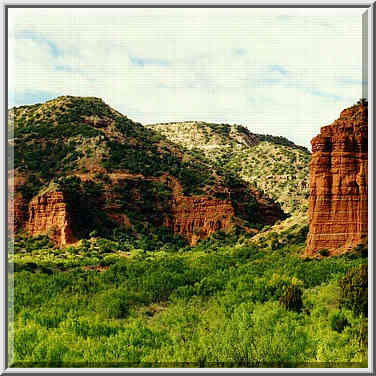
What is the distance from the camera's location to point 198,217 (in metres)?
44.9

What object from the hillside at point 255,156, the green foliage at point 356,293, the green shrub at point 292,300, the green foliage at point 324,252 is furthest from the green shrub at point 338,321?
the hillside at point 255,156

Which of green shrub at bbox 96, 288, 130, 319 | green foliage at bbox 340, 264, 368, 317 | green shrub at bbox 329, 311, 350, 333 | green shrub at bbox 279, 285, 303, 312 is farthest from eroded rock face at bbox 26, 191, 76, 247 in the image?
green shrub at bbox 329, 311, 350, 333

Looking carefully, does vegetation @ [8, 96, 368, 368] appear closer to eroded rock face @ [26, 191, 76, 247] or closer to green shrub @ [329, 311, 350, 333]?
green shrub @ [329, 311, 350, 333]

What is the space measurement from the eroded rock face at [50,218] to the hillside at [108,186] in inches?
3.4

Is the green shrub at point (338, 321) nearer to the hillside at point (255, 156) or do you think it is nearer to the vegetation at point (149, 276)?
the vegetation at point (149, 276)

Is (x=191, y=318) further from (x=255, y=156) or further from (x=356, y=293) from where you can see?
(x=255, y=156)

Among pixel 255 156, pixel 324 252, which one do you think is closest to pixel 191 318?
pixel 324 252

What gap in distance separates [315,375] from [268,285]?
737cm

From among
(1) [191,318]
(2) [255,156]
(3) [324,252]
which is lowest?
(1) [191,318]

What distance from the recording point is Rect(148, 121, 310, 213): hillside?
61219mm

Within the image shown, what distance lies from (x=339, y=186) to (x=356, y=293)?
1153cm

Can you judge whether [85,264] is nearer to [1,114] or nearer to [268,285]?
[268,285]

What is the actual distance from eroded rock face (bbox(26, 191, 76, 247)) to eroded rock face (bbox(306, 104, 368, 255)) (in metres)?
20.9

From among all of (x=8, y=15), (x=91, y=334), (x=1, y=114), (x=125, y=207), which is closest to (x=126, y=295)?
(x=91, y=334)
